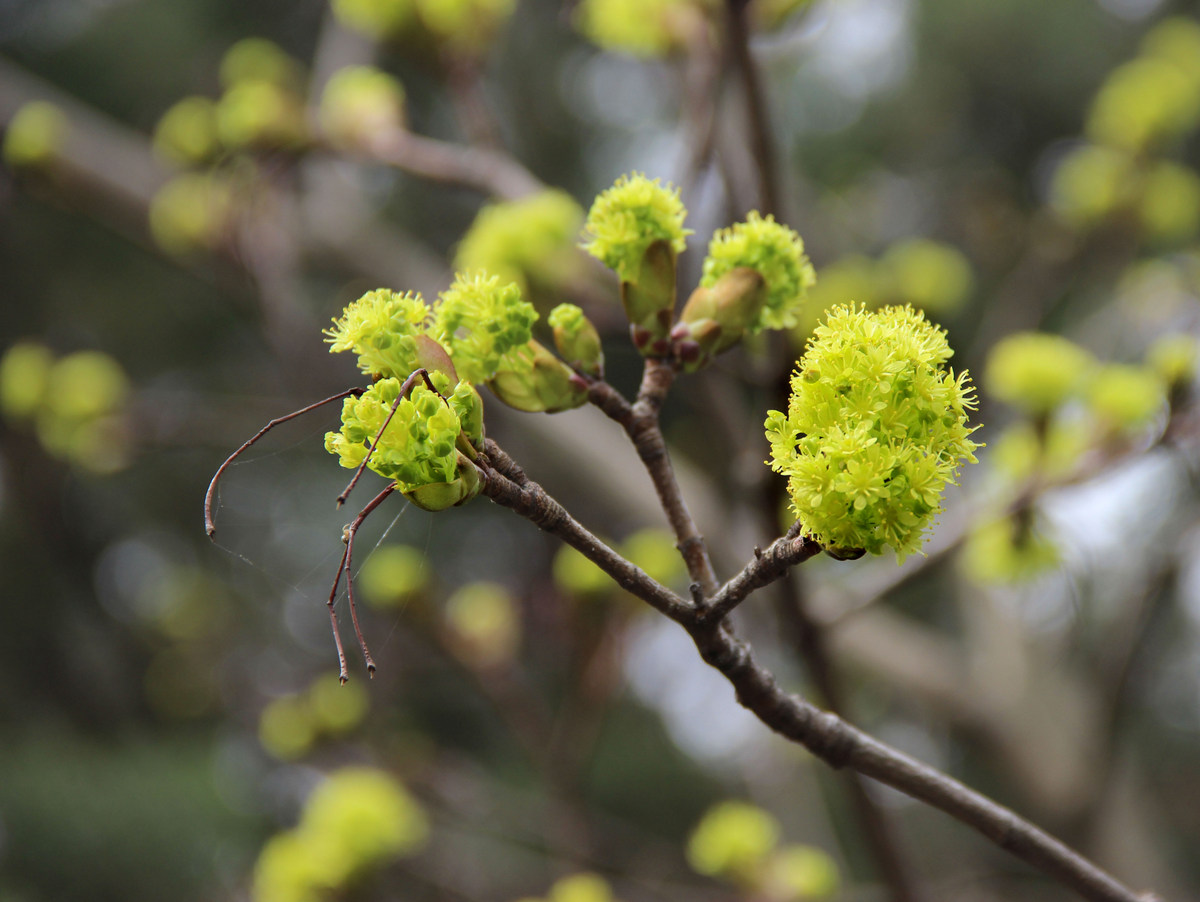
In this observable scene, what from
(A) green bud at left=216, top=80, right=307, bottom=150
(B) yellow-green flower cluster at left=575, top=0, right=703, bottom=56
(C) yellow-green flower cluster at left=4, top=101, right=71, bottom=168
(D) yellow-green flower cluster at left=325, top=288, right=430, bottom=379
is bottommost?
(D) yellow-green flower cluster at left=325, top=288, right=430, bottom=379

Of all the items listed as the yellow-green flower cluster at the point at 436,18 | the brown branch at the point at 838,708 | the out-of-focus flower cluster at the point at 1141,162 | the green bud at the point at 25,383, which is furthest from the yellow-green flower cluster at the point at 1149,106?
the green bud at the point at 25,383

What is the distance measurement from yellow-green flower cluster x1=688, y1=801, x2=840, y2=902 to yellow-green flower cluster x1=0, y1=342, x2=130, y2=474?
2.35m

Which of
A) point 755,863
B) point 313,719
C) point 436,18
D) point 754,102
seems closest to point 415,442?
point 754,102

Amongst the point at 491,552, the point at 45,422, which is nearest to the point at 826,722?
the point at 45,422

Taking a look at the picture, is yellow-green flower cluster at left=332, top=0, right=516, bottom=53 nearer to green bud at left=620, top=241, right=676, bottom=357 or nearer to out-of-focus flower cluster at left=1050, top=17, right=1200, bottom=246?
green bud at left=620, top=241, right=676, bottom=357

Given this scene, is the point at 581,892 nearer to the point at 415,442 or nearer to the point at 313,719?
the point at 313,719

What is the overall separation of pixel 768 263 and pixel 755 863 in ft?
4.69

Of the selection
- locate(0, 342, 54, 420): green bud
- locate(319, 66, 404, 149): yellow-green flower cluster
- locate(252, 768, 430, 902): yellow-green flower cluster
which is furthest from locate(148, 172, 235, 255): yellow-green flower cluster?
locate(252, 768, 430, 902): yellow-green flower cluster

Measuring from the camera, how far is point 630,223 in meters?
0.86

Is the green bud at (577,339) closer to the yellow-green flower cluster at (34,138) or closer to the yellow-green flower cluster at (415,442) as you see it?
the yellow-green flower cluster at (415,442)

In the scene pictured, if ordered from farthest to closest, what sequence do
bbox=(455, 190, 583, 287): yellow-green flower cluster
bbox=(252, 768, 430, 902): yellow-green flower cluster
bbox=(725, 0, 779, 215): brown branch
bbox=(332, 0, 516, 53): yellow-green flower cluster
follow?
bbox=(332, 0, 516, 53): yellow-green flower cluster
bbox=(252, 768, 430, 902): yellow-green flower cluster
bbox=(455, 190, 583, 287): yellow-green flower cluster
bbox=(725, 0, 779, 215): brown branch

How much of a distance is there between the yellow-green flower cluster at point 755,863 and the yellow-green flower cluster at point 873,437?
143cm

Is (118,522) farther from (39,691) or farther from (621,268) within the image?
(621,268)

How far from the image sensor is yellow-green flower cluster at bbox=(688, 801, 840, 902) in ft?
5.91
